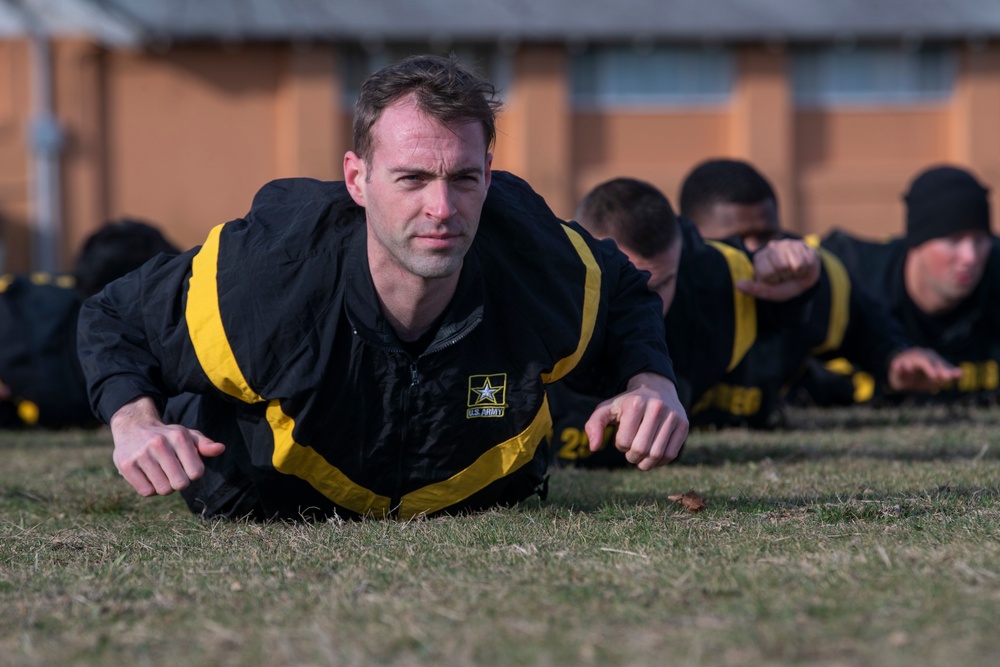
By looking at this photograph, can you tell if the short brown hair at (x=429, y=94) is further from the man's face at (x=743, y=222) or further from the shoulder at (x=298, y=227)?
the man's face at (x=743, y=222)

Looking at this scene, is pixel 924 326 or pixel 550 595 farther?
pixel 924 326

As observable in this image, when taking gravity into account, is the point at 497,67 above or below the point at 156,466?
above

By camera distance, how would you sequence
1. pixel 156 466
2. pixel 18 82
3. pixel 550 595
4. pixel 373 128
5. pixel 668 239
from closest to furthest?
1. pixel 550 595
2. pixel 156 466
3. pixel 373 128
4. pixel 668 239
5. pixel 18 82

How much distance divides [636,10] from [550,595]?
57.1ft

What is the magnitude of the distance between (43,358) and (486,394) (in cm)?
477

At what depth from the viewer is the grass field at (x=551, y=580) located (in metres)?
2.66

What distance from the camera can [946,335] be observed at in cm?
840

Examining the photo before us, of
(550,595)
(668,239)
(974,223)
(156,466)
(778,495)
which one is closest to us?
(550,595)

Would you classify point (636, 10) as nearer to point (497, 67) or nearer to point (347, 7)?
point (497, 67)

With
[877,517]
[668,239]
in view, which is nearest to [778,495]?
[877,517]

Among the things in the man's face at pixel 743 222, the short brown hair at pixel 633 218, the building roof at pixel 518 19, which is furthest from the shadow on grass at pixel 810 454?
the building roof at pixel 518 19

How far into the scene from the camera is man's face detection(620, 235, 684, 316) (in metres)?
5.61

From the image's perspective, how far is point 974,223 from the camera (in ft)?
27.0

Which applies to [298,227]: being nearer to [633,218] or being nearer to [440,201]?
[440,201]
